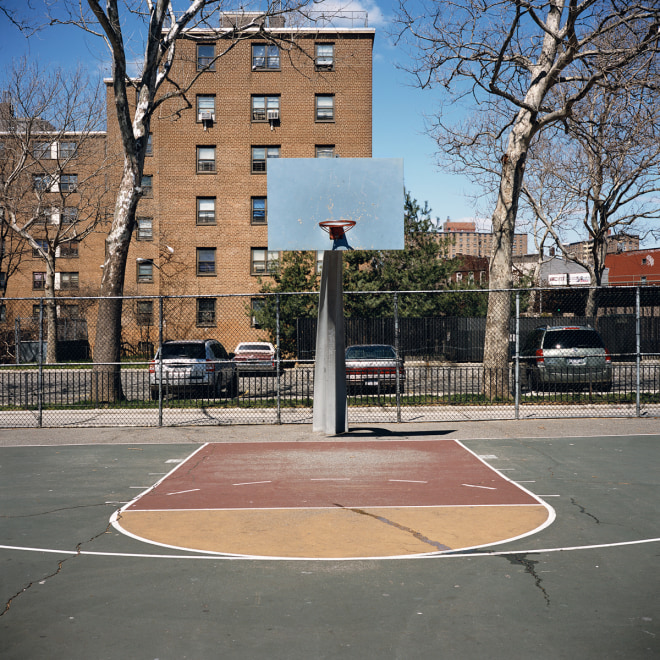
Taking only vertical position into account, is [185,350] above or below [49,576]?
above

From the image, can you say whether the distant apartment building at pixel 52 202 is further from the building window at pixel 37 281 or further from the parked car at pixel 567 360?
the parked car at pixel 567 360

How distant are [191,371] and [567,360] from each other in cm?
997

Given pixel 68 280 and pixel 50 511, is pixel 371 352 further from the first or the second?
pixel 68 280

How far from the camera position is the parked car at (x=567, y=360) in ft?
58.4

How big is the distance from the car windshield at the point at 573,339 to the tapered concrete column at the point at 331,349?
844 centimetres

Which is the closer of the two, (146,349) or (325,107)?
(146,349)

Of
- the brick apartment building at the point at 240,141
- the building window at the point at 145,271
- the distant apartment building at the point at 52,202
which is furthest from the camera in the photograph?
the building window at the point at 145,271

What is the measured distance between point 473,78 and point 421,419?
9607mm

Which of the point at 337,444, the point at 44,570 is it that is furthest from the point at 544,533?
the point at 337,444

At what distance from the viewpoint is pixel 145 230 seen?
44.3 m

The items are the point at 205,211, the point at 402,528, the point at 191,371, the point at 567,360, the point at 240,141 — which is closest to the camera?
the point at 402,528

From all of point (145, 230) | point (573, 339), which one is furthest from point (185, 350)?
point (145, 230)

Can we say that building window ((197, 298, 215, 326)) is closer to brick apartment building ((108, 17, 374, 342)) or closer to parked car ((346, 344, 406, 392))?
brick apartment building ((108, 17, 374, 342))

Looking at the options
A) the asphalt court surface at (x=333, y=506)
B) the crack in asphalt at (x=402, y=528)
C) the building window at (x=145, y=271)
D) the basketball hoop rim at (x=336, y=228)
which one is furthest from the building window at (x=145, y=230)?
the crack in asphalt at (x=402, y=528)
